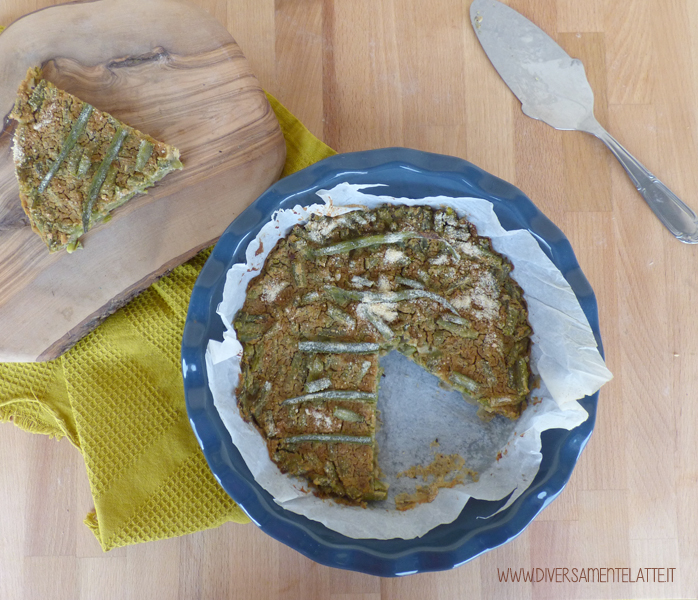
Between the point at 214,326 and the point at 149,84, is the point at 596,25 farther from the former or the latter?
the point at 214,326

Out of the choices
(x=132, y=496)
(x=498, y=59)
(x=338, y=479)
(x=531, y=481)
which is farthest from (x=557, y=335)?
(x=132, y=496)

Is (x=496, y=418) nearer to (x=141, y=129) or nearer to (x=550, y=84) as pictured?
(x=550, y=84)

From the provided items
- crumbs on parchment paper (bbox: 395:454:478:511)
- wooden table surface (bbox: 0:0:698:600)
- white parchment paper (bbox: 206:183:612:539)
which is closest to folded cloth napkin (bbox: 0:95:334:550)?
wooden table surface (bbox: 0:0:698:600)

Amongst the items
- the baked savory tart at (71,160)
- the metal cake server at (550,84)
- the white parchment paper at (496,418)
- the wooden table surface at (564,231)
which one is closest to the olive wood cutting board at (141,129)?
the baked savory tart at (71,160)

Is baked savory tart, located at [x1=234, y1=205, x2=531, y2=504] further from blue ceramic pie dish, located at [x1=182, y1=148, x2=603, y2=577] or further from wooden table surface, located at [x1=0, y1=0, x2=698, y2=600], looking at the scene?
wooden table surface, located at [x1=0, y1=0, x2=698, y2=600]

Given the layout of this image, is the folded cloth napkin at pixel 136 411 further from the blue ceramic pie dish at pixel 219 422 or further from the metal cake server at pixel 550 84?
the metal cake server at pixel 550 84
